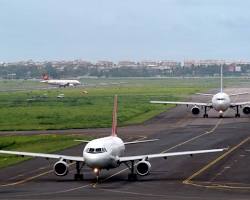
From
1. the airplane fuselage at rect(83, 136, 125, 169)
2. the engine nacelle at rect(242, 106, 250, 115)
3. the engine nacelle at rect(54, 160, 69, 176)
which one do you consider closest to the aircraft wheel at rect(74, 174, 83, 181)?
the engine nacelle at rect(54, 160, 69, 176)

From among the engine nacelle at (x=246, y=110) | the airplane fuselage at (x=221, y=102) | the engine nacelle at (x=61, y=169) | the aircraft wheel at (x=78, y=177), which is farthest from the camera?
the engine nacelle at (x=246, y=110)

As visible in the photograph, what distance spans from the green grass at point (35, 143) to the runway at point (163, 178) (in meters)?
2.51

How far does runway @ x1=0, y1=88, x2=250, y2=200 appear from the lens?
52094mm

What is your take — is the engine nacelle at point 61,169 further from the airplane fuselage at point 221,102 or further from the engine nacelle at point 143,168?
the airplane fuselage at point 221,102

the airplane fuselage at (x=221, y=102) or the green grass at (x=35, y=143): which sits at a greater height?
the airplane fuselage at (x=221, y=102)

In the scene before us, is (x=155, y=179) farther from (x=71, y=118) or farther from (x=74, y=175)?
(x=71, y=118)

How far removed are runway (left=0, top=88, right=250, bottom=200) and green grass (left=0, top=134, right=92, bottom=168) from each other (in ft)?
8.22

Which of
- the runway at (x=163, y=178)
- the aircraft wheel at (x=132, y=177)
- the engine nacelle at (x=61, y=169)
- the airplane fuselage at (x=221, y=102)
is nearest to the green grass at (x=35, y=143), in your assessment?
the runway at (x=163, y=178)

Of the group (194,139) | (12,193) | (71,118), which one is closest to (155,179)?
(12,193)

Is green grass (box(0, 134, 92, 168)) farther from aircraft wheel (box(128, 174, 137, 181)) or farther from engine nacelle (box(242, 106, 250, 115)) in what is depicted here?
engine nacelle (box(242, 106, 250, 115))

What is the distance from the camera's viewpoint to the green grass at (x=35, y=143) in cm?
8182

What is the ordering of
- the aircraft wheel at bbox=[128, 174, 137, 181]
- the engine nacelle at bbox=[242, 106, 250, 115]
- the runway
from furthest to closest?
the engine nacelle at bbox=[242, 106, 250, 115]
the aircraft wheel at bbox=[128, 174, 137, 181]
the runway

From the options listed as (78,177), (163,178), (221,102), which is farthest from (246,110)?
(78,177)

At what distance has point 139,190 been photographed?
53844mm
